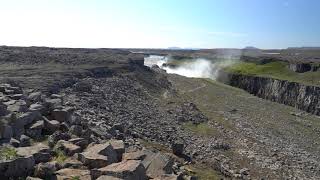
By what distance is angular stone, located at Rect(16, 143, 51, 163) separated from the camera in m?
15.8

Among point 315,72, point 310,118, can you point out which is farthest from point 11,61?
point 315,72

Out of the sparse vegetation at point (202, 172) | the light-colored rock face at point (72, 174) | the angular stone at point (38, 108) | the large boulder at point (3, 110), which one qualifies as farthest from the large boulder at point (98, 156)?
the sparse vegetation at point (202, 172)

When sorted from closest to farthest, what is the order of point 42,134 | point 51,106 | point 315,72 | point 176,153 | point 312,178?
point 42,134
point 51,106
point 176,153
point 312,178
point 315,72

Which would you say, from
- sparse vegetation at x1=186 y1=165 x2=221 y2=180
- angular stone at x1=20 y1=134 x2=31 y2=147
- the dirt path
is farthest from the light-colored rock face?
the dirt path

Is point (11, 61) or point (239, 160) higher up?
point (11, 61)

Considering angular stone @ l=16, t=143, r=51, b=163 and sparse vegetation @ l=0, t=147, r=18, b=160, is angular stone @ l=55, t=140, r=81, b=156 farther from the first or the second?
sparse vegetation @ l=0, t=147, r=18, b=160

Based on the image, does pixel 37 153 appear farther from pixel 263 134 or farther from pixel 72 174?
pixel 263 134

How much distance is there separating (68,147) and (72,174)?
2.94m

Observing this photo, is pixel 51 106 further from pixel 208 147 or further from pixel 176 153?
pixel 208 147

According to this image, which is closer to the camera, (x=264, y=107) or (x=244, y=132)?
(x=244, y=132)

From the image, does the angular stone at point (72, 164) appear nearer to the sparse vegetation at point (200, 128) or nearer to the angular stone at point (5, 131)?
the angular stone at point (5, 131)

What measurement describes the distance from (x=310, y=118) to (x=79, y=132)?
1759 inches

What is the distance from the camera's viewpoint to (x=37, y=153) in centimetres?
1598

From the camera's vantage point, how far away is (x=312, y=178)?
32.4 m
